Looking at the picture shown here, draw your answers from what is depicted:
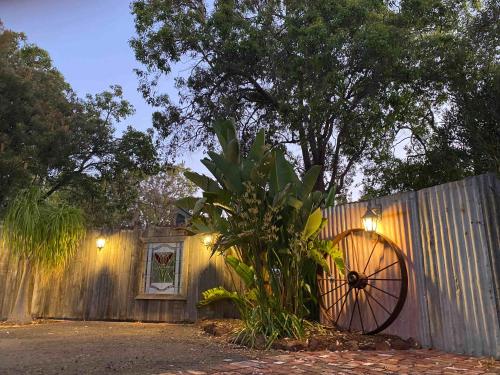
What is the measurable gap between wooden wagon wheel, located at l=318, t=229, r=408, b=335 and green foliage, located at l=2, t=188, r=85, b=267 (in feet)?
17.3

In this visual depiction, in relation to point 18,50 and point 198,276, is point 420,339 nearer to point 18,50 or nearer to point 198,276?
point 198,276

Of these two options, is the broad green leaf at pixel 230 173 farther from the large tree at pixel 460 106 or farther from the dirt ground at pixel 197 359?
the large tree at pixel 460 106

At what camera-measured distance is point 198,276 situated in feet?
30.6

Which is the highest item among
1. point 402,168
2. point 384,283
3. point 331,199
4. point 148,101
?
point 148,101

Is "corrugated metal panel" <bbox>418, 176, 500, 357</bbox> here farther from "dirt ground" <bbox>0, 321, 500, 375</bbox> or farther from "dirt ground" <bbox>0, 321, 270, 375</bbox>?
"dirt ground" <bbox>0, 321, 270, 375</bbox>

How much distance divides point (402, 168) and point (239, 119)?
464cm

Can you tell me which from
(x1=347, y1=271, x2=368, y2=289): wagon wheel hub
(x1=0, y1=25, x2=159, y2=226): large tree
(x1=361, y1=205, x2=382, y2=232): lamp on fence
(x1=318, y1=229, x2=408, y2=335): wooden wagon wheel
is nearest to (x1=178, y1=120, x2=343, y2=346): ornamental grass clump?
(x1=347, y1=271, x2=368, y2=289): wagon wheel hub

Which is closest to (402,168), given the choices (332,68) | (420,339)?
(332,68)

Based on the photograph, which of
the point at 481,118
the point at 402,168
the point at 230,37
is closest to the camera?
the point at 481,118

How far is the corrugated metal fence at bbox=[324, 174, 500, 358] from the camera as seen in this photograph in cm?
480

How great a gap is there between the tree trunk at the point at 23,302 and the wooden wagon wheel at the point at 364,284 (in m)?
6.13

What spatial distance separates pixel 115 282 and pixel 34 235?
2120 mm

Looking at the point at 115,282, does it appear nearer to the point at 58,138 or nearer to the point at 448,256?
the point at 58,138

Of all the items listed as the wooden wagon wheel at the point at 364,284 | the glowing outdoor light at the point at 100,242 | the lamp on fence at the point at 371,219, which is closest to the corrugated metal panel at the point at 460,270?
the wooden wagon wheel at the point at 364,284
